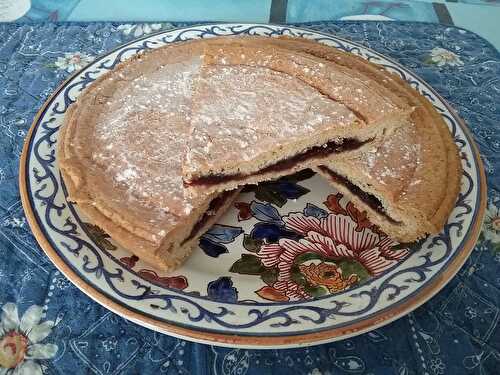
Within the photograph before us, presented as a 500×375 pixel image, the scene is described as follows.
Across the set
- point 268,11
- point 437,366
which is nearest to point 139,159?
point 437,366

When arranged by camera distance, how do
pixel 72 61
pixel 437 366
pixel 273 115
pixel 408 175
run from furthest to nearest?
pixel 72 61, pixel 273 115, pixel 408 175, pixel 437 366

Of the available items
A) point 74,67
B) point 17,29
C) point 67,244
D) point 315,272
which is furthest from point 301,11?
point 67,244

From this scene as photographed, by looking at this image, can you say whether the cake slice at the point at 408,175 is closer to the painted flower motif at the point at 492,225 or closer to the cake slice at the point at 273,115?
the cake slice at the point at 273,115

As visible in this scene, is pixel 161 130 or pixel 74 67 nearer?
pixel 161 130

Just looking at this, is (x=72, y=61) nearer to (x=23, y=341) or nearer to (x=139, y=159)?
(x=139, y=159)

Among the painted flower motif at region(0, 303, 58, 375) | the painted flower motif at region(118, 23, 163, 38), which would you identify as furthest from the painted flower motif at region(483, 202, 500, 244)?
the painted flower motif at region(118, 23, 163, 38)

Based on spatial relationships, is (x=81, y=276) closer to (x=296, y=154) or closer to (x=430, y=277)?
(x=296, y=154)
